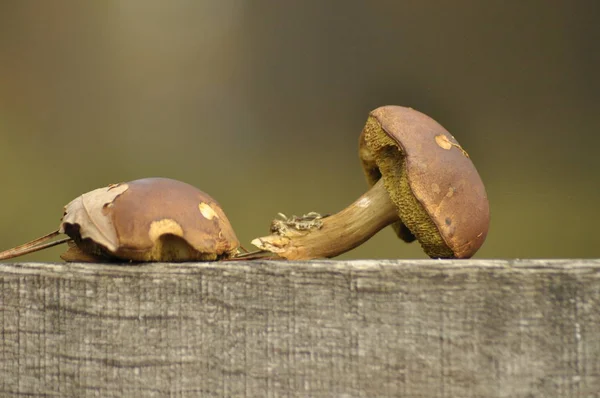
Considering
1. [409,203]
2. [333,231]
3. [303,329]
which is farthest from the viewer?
[333,231]

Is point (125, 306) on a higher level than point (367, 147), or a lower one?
lower

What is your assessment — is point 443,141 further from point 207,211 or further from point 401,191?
point 207,211

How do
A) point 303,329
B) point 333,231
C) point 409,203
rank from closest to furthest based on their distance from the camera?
point 303,329
point 409,203
point 333,231

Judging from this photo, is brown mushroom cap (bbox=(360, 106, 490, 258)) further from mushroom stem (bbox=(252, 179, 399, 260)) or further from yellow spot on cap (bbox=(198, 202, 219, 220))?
yellow spot on cap (bbox=(198, 202, 219, 220))

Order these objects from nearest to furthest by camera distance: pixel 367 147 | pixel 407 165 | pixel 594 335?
pixel 594 335 → pixel 407 165 → pixel 367 147

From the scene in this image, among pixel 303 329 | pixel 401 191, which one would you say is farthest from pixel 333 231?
pixel 303 329

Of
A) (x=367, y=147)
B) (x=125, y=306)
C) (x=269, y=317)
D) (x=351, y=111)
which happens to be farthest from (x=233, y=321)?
(x=351, y=111)

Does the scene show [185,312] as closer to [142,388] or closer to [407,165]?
[142,388]

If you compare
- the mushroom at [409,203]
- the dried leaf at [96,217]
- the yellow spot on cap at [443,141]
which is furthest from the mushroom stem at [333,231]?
the dried leaf at [96,217]
